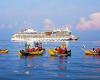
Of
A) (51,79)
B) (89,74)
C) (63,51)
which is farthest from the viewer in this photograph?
(63,51)

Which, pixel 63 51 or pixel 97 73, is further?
pixel 63 51

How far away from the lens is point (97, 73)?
45906 millimetres

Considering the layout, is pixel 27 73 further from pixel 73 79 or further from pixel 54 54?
pixel 54 54

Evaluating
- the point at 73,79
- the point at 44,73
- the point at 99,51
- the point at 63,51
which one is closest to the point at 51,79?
the point at 73,79

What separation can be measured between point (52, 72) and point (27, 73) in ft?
9.82

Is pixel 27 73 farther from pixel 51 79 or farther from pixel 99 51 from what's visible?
pixel 99 51

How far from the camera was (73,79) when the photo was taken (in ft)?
133

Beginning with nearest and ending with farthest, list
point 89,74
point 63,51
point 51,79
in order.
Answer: point 51,79 → point 89,74 → point 63,51

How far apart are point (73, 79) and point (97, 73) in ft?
20.0

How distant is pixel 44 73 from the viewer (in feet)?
149

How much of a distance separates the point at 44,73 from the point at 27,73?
1869 millimetres

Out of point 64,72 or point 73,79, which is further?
point 64,72

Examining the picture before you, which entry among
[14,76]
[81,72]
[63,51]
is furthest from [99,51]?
[14,76]

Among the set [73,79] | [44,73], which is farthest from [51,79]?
[44,73]
